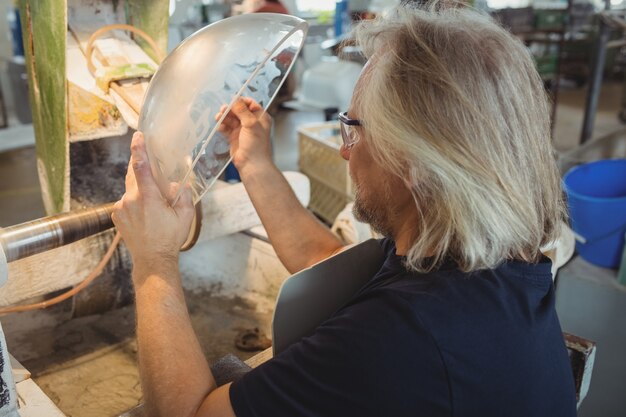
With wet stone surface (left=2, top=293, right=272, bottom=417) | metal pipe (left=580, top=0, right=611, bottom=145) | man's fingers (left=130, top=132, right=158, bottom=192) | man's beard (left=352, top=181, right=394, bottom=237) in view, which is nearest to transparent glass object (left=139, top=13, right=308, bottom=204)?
man's fingers (left=130, top=132, right=158, bottom=192)

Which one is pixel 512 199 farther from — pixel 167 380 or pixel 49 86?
pixel 49 86

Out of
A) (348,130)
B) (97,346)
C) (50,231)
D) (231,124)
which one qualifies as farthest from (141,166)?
(97,346)

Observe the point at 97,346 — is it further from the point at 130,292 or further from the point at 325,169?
the point at 325,169

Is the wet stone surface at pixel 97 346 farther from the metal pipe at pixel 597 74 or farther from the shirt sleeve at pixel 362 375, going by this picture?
the metal pipe at pixel 597 74

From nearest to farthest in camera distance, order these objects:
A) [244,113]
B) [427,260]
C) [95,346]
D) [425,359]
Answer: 1. [425,359]
2. [427,260]
3. [244,113]
4. [95,346]

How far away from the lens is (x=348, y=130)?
1.09 meters

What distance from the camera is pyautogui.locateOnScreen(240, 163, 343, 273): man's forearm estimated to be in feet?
→ 4.66

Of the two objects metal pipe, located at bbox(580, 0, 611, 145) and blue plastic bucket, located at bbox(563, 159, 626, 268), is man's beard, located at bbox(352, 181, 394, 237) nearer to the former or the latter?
blue plastic bucket, located at bbox(563, 159, 626, 268)

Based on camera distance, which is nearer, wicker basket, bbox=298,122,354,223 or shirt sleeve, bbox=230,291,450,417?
shirt sleeve, bbox=230,291,450,417

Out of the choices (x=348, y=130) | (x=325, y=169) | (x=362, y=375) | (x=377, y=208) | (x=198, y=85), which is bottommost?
(x=325, y=169)

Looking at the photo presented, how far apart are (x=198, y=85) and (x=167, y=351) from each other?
455mm

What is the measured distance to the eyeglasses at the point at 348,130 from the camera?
102 cm

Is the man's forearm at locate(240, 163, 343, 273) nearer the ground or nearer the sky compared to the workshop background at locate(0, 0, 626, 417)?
nearer the sky

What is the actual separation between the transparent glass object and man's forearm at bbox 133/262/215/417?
16 cm
